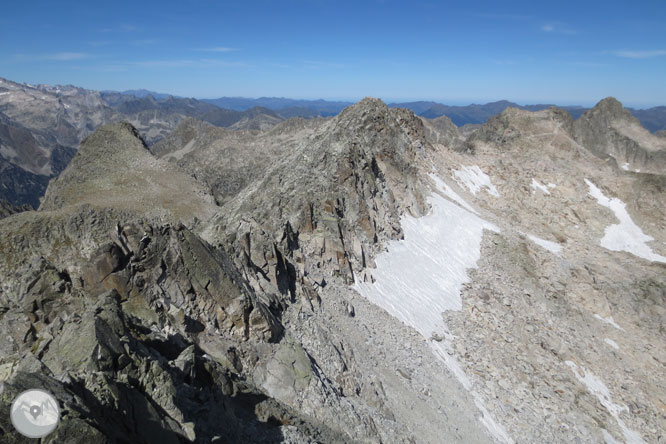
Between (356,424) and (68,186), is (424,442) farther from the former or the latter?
(68,186)

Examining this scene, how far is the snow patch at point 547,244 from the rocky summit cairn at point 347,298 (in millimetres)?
312

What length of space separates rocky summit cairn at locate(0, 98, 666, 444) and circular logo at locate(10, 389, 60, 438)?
0.57 feet

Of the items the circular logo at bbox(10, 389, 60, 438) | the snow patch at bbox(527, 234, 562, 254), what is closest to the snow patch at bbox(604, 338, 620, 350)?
the snow patch at bbox(527, 234, 562, 254)

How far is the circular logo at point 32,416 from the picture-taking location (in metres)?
6.00

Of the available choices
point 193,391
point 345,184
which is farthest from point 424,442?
point 345,184

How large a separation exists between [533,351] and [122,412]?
1123 inches

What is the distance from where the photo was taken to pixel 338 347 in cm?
2017

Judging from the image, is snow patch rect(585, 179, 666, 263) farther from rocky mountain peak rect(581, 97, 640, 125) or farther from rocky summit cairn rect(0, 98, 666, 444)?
rocky mountain peak rect(581, 97, 640, 125)

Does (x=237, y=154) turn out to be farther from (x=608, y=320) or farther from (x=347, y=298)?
(x=608, y=320)

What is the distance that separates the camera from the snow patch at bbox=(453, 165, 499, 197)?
52719 millimetres

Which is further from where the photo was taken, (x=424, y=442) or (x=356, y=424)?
(x=424, y=442)

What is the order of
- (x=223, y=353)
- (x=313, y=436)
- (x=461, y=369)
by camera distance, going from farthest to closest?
(x=461, y=369)
(x=223, y=353)
(x=313, y=436)

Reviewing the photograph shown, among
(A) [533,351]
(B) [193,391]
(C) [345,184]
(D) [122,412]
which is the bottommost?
(A) [533,351]

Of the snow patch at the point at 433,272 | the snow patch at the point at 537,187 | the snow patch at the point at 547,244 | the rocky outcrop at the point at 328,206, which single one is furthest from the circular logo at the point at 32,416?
the snow patch at the point at 537,187
